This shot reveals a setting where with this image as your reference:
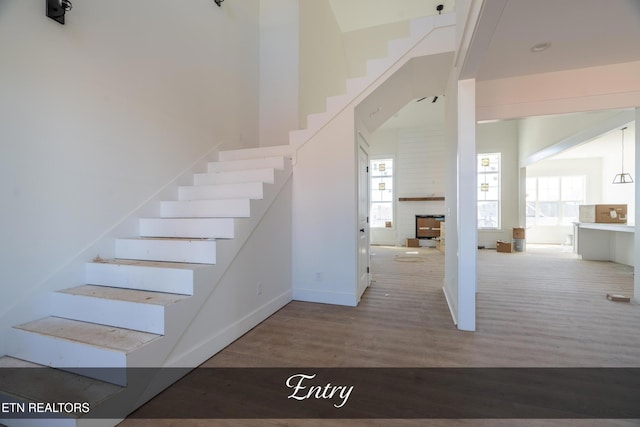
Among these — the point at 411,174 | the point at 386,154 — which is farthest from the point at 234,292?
the point at 386,154

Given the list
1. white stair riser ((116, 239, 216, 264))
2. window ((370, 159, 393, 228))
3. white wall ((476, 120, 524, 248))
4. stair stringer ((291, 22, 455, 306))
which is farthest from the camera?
window ((370, 159, 393, 228))

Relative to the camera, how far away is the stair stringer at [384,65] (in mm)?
3030

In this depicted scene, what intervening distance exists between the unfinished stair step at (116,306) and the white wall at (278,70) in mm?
3356

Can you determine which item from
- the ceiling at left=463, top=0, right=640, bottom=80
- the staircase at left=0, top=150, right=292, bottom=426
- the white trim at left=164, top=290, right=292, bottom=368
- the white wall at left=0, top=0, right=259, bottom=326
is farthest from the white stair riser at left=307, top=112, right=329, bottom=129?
the white trim at left=164, top=290, right=292, bottom=368

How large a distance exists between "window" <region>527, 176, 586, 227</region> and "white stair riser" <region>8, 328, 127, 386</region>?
11.9m

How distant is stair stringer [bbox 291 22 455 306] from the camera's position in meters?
3.42

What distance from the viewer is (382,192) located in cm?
1007

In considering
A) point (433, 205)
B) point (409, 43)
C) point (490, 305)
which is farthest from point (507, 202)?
point (409, 43)

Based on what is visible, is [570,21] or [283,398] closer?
[283,398]

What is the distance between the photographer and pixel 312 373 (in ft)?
6.51

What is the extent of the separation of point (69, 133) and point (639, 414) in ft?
13.9

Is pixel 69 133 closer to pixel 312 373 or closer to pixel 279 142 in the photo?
pixel 312 373

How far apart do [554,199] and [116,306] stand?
1212cm

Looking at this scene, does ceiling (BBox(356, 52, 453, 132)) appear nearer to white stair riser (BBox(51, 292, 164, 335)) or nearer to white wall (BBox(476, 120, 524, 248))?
white stair riser (BBox(51, 292, 164, 335))
